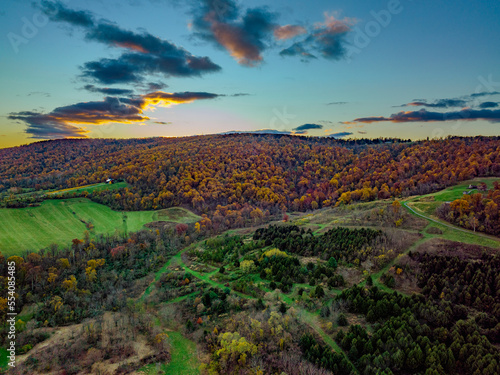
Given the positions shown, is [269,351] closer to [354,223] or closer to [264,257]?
[264,257]

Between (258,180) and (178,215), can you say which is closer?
(178,215)

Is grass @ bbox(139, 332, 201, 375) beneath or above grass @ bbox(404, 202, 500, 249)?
beneath

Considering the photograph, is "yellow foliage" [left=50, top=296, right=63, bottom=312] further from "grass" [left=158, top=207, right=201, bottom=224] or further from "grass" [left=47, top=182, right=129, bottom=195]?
"grass" [left=47, top=182, right=129, bottom=195]

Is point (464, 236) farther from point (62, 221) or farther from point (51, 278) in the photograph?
point (62, 221)

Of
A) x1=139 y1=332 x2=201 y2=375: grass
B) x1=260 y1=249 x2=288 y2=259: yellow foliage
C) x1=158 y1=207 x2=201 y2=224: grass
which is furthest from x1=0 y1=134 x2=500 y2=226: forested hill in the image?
x1=139 y1=332 x2=201 y2=375: grass
